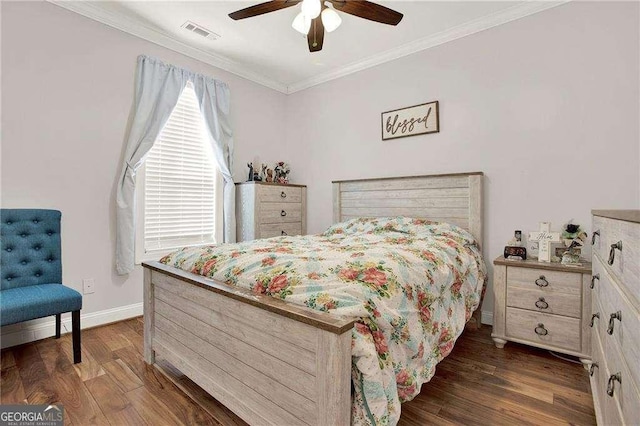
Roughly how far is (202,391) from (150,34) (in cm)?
306

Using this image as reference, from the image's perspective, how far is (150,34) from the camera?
3002 millimetres

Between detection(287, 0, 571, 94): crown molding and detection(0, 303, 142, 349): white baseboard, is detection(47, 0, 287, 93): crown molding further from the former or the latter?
detection(0, 303, 142, 349): white baseboard

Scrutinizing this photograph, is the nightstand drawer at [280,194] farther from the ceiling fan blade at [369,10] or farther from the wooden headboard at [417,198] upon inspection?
the ceiling fan blade at [369,10]

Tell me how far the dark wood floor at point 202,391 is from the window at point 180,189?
115 centimetres

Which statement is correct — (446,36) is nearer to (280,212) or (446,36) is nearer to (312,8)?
(312,8)

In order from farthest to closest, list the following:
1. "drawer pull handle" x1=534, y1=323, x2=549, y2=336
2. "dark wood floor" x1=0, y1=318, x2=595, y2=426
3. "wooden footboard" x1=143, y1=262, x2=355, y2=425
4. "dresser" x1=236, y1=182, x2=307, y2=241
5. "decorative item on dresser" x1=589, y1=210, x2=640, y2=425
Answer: "dresser" x1=236, y1=182, x2=307, y2=241
"drawer pull handle" x1=534, y1=323, x2=549, y2=336
"dark wood floor" x1=0, y1=318, x2=595, y2=426
"wooden footboard" x1=143, y1=262, x2=355, y2=425
"decorative item on dresser" x1=589, y1=210, x2=640, y2=425

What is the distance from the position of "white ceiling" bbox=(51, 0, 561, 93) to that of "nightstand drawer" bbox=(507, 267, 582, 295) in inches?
82.9

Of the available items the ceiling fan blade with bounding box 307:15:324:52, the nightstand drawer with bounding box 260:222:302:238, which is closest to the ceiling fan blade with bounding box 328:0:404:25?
the ceiling fan blade with bounding box 307:15:324:52

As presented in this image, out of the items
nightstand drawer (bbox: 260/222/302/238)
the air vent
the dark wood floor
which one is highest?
the air vent

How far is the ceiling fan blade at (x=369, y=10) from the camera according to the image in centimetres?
190

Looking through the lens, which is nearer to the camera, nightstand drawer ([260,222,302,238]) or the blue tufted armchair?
the blue tufted armchair

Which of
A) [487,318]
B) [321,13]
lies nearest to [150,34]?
[321,13]

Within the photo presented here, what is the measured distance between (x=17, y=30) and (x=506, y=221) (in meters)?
4.06

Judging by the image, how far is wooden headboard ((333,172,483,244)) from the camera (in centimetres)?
283
